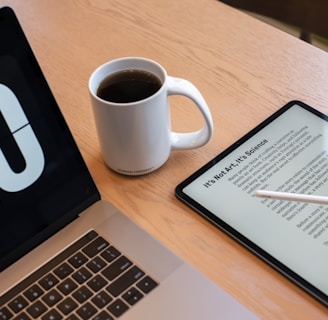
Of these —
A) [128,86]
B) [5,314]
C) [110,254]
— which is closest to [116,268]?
[110,254]

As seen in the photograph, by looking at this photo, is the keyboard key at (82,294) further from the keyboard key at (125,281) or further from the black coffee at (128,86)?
the black coffee at (128,86)

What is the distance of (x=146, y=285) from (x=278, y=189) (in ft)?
0.67

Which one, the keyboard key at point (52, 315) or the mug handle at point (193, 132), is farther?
the mug handle at point (193, 132)

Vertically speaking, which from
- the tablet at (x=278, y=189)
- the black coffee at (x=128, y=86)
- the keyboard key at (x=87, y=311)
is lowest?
the tablet at (x=278, y=189)

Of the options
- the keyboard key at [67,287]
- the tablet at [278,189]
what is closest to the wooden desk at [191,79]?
the tablet at [278,189]

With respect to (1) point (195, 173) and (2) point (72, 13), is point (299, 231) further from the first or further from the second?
(2) point (72, 13)

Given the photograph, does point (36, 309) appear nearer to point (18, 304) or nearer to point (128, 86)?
point (18, 304)

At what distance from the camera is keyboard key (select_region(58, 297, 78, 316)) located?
0.60 meters

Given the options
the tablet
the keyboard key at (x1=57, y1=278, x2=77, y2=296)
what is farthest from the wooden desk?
the keyboard key at (x1=57, y1=278, x2=77, y2=296)

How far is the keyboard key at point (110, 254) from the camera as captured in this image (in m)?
0.64

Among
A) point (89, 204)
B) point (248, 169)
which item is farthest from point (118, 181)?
point (248, 169)

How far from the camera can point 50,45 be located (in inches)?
38.1

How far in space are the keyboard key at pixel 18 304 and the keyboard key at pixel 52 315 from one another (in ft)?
0.09

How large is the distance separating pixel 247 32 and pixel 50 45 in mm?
323
